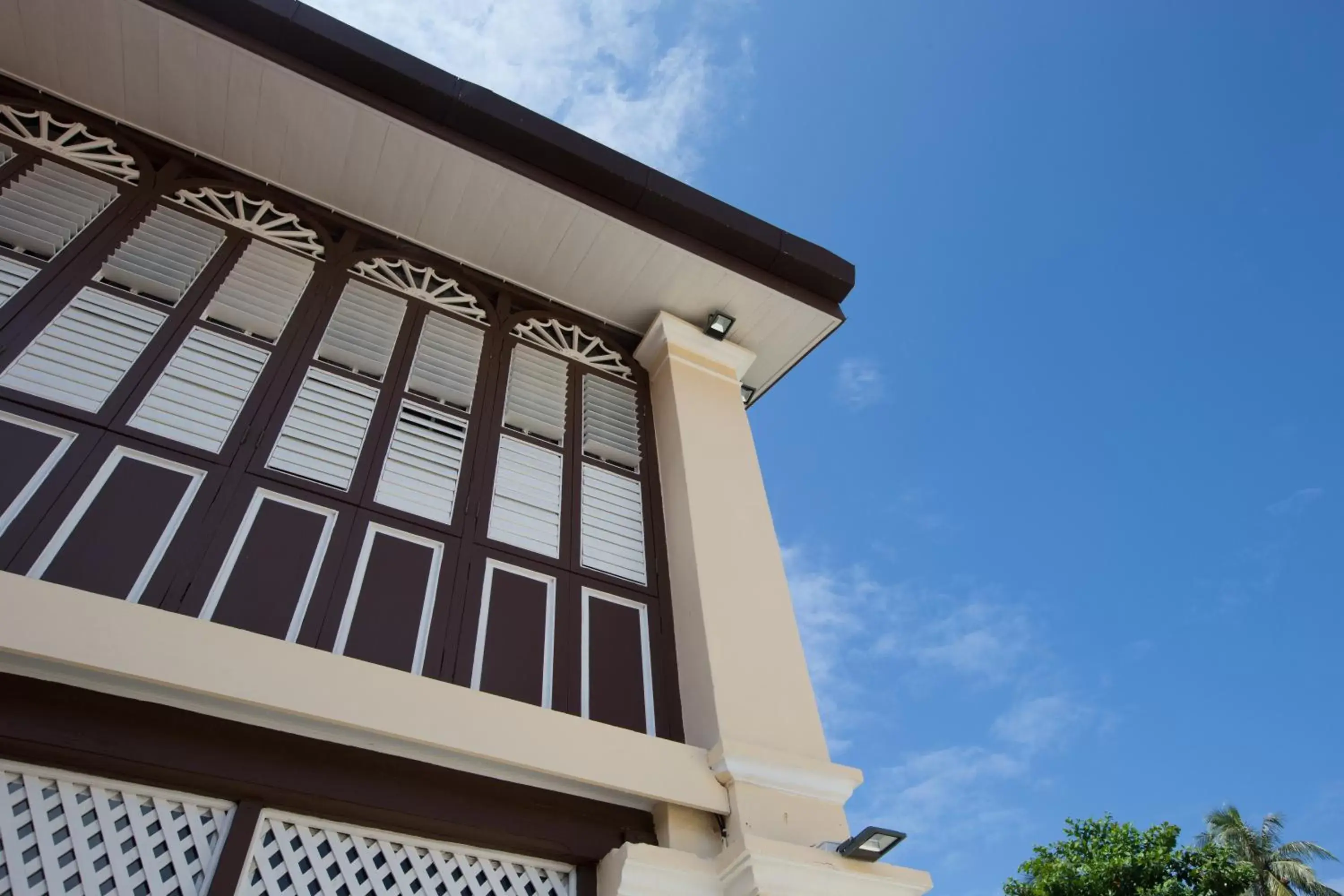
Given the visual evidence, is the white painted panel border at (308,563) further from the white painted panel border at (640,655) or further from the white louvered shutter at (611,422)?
the white louvered shutter at (611,422)

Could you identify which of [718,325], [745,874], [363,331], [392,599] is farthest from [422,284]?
[745,874]

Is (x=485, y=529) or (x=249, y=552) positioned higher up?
(x=485, y=529)

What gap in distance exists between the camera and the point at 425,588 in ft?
15.1

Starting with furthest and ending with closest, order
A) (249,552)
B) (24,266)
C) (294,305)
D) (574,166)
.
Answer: (574,166) < (294,305) < (24,266) < (249,552)

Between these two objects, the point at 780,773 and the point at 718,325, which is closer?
the point at 780,773

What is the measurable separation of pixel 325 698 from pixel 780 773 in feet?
6.76

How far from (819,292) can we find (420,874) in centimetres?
543

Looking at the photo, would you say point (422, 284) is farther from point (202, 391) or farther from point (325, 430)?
point (202, 391)

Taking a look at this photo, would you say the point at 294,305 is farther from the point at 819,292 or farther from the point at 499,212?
the point at 819,292

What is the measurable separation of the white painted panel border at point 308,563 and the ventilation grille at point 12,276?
68.7 inches

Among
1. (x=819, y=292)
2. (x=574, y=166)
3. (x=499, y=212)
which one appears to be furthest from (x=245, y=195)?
(x=819, y=292)

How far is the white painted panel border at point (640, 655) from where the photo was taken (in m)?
4.64

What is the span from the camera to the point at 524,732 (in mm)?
3883

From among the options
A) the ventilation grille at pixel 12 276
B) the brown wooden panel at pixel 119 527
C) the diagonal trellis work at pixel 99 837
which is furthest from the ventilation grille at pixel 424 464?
the ventilation grille at pixel 12 276
